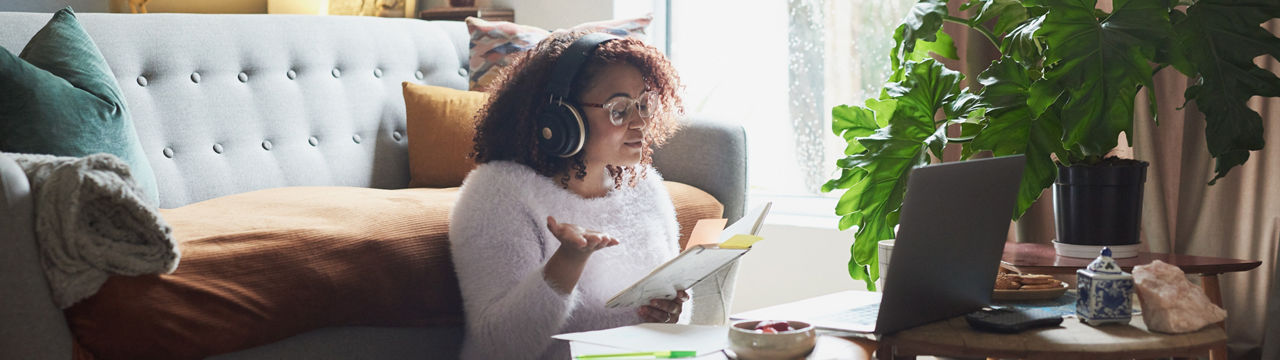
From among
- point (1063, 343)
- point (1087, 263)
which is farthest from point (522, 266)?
point (1087, 263)

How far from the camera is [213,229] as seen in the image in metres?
1.36

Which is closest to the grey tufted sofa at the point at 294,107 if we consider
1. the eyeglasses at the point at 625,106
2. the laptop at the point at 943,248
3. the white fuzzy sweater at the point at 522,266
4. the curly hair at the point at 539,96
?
the white fuzzy sweater at the point at 522,266

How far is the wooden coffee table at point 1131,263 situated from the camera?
153 cm

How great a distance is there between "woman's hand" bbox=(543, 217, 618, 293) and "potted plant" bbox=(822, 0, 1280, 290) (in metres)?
0.61

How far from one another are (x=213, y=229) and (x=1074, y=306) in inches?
44.6

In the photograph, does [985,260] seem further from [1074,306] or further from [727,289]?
[727,289]

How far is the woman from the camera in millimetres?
1337

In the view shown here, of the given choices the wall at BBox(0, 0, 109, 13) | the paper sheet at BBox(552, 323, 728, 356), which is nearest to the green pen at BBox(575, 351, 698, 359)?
the paper sheet at BBox(552, 323, 728, 356)

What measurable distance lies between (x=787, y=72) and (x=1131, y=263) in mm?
1629

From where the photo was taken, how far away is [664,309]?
1356mm

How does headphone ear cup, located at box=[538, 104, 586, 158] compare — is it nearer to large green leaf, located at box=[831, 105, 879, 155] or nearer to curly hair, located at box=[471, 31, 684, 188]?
curly hair, located at box=[471, 31, 684, 188]

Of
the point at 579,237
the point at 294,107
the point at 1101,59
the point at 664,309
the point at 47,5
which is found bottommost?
the point at 664,309

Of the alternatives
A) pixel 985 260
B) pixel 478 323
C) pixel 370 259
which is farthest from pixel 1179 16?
pixel 370 259

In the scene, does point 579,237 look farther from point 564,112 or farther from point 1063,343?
point 1063,343
